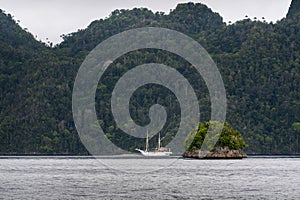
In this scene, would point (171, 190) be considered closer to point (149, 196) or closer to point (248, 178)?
point (149, 196)

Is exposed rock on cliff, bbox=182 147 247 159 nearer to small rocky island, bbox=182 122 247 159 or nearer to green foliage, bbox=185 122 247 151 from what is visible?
small rocky island, bbox=182 122 247 159

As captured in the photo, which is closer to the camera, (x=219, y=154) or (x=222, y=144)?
(x=222, y=144)

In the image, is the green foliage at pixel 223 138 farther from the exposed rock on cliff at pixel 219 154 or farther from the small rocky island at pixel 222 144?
the exposed rock on cliff at pixel 219 154

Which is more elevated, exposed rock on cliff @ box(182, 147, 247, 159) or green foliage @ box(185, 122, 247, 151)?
green foliage @ box(185, 122, 247, 151)

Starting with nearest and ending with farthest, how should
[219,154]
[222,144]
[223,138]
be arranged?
[223,138], [222,144], [219,154]

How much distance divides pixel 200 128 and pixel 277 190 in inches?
4054

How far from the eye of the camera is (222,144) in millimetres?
169625

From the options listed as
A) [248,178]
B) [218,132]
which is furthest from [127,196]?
[218,132]

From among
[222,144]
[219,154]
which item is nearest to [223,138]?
[222,144]

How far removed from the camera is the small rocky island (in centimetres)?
16938

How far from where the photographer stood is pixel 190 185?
261 feet

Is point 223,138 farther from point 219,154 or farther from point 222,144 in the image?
point 219,154

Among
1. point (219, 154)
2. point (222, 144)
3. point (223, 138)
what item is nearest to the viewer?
point (223, 138)

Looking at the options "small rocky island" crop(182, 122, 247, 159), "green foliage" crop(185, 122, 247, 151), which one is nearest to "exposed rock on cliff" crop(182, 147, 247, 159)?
"small rocky island" crop(182, 122, 247, 159)
